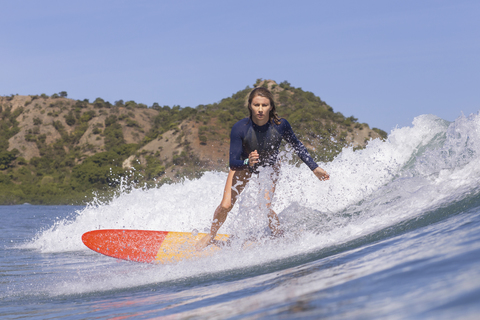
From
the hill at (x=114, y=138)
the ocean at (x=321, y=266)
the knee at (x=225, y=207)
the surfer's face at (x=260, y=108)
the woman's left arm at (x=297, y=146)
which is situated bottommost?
the ocean at (x=321, y=266)

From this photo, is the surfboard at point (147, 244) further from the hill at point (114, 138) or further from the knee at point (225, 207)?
the hill at point (114, 138)

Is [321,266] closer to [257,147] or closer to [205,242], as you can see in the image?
[257,147]

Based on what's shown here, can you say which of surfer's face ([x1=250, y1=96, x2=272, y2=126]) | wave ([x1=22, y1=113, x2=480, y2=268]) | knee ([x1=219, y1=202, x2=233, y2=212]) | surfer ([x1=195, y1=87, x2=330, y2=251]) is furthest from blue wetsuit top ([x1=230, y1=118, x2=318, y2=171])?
knee ([x1=219, y1=202, x2=233, y2=212])

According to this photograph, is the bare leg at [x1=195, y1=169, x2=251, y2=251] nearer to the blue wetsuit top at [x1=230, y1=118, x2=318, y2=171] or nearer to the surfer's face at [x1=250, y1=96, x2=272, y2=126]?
the blue wetsuit top at [x1=230, y1=118, x2=318, y2=171]

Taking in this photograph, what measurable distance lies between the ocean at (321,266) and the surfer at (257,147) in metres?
0.13

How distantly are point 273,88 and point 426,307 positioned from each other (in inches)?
2852

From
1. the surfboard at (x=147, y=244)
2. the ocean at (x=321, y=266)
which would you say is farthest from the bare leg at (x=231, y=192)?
the surfboard at (x=147, y=244)

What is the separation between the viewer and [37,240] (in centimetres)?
803

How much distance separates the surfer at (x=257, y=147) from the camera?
4.05 metres

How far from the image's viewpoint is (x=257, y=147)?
4.21 meters

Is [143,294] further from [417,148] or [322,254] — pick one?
[417,148]

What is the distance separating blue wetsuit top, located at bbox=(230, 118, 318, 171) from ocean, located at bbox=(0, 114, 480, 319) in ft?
0.94

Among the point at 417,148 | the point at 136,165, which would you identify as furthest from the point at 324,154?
the point at 136,165

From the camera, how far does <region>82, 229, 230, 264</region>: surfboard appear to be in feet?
15.0
